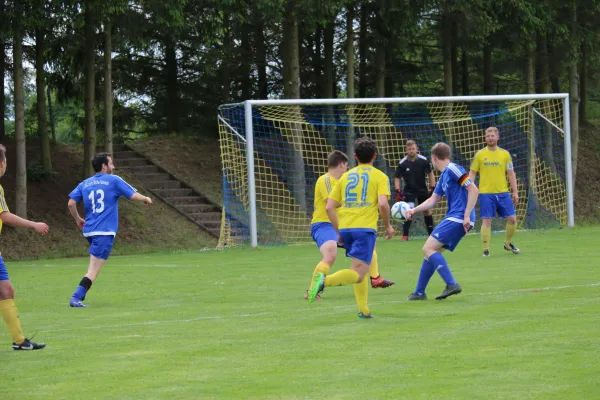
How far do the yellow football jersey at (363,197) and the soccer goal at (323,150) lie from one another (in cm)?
1219

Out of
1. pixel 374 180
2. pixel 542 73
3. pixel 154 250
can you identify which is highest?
pixel 542 73

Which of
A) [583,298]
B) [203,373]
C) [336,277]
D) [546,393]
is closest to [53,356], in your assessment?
[203,373]

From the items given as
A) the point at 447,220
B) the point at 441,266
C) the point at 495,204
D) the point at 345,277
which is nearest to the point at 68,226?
the point at 495,204

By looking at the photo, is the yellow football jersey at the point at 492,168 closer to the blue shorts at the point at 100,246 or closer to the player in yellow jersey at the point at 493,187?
the player in yellow jersey at the point at 493,187

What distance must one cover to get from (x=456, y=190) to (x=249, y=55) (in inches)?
866

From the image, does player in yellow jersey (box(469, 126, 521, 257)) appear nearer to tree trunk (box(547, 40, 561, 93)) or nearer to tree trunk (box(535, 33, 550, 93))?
tree trunk (box(547, 40, 561, 93))

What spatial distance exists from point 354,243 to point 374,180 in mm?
653

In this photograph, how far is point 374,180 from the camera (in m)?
10.4

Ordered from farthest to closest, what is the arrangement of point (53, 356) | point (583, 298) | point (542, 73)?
point (542, 73)
point (583, 298)
point (53, 356)

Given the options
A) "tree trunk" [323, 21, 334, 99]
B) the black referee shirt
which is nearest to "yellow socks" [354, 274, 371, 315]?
the black referee shirt

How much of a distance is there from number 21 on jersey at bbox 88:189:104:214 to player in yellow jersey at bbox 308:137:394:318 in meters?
3.56

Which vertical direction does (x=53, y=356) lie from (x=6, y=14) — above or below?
below

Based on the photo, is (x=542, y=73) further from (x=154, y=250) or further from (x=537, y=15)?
(x=154, y=250)

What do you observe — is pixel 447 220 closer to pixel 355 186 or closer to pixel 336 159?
pixel 336 159
